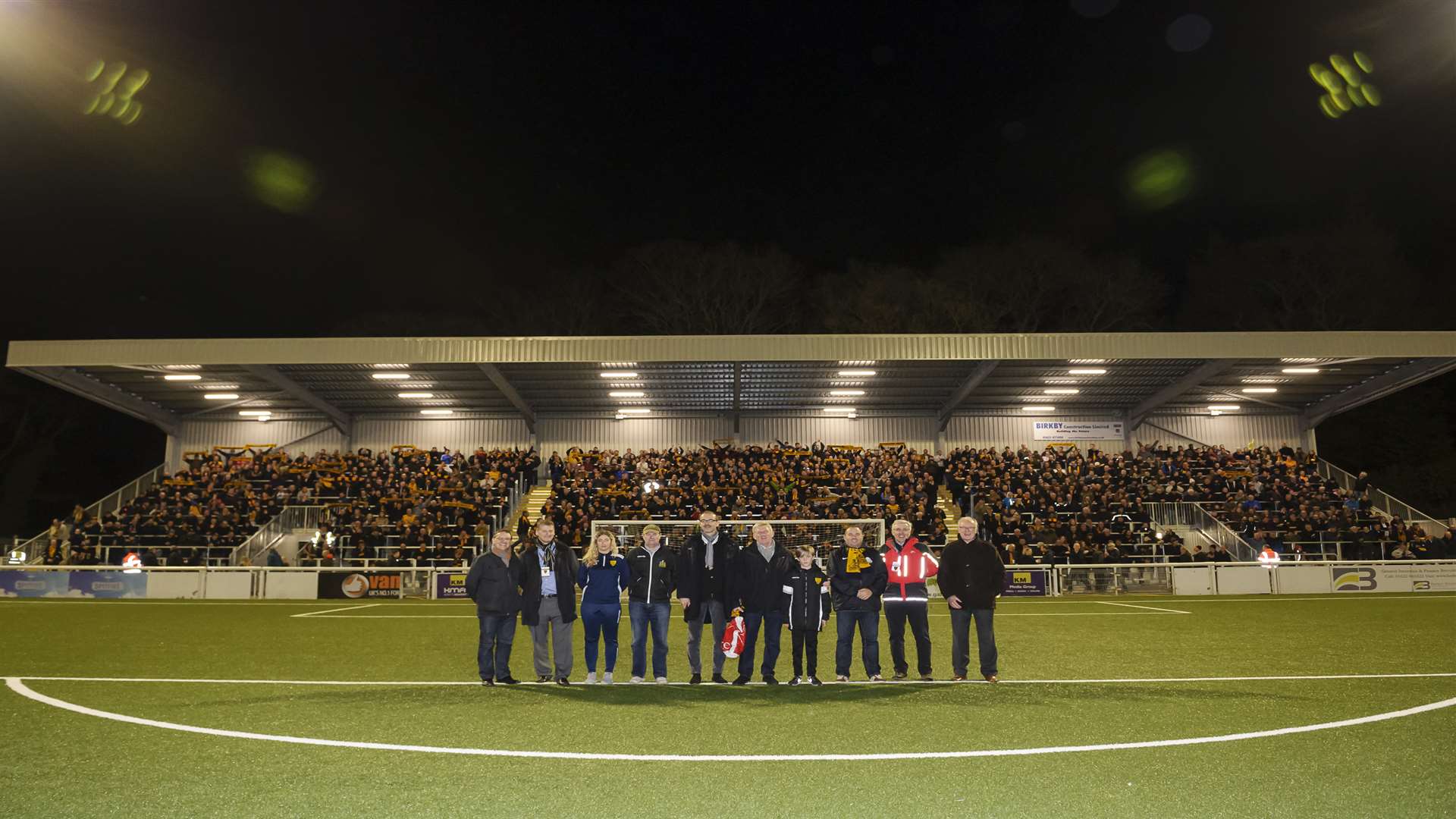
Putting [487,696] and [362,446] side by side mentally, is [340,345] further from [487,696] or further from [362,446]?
[487,696]

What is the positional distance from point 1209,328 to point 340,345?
4066 cm

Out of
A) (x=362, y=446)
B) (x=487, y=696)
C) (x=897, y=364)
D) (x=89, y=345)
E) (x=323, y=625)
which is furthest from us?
(x=362, y=446)

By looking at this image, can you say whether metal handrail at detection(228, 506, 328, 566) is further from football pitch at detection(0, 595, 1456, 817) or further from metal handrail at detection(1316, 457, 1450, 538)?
metal handrail at detection(1316, 457, 1450, 538)

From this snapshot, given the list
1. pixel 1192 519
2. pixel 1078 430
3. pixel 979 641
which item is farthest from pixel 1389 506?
pixel 979 641

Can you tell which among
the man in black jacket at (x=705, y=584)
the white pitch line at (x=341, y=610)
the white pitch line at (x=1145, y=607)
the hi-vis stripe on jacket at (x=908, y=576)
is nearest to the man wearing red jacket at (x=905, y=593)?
the hi-vis stripe on jacket at (x=908, y=576)

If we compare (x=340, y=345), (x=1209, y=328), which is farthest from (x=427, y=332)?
(x=1209, y=328)

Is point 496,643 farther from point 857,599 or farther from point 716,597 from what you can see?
point 857,599

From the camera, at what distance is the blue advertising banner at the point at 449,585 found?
2244 cm

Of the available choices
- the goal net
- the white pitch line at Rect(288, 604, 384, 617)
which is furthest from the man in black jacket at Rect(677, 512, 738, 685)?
the goal net

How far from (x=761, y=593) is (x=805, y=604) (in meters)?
0.47

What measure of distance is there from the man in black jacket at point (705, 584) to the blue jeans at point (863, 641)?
1154 mm

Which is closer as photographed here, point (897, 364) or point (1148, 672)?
point (1148, 672)

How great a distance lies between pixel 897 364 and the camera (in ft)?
98.5

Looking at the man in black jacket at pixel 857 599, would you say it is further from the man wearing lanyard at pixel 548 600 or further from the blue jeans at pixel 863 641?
the man wearing lanyard at pixel 548 600
